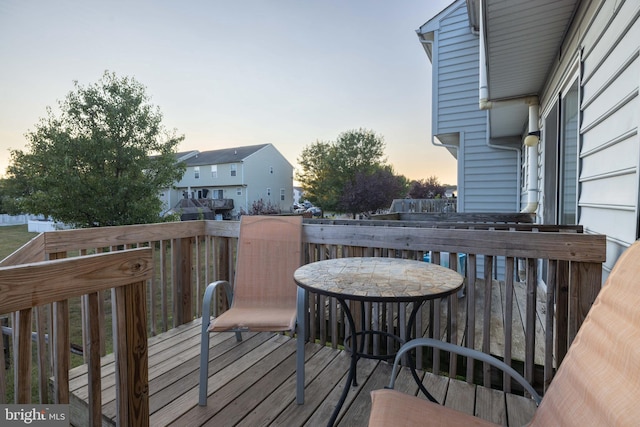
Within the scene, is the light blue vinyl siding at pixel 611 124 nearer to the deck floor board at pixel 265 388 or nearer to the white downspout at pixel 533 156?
the deck floor board at pixel 265 388

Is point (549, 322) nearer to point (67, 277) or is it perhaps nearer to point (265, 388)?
point (265, 388)

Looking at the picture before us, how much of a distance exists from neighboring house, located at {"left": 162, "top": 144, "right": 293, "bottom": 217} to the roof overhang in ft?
71.0

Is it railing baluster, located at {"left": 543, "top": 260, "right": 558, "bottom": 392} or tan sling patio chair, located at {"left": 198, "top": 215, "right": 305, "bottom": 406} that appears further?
tan sling patio chair, located at {"left": 198, "top": 215, "right": 305, "bottom": 406}

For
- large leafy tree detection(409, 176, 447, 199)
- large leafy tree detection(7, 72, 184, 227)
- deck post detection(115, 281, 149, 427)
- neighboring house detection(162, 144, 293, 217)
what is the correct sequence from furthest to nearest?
neighboring house detection(162, 144, 293, 217)
large leafy tree detection(409, 176, 447, 199)
large leafy tree detection(7, 72, 184, 227)
deck post detection(115, 281, 149, 427)

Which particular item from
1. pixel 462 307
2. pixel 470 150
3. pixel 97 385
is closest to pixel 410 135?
pixel 470 150

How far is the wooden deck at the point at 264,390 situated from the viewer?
181cm

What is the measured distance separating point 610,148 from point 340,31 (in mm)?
6913

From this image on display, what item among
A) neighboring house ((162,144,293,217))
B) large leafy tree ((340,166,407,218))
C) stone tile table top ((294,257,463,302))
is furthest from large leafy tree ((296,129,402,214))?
stone tile table top ((294,257,463,302))

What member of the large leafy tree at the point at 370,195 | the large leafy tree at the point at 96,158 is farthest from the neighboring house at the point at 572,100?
the large leafy tree at the point at 370,195

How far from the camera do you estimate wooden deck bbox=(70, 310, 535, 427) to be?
181 cm

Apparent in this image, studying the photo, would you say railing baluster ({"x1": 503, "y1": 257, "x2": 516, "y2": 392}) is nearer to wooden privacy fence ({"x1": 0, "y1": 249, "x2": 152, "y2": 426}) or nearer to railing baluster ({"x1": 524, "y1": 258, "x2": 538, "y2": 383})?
railing baluster ({"x1": 524, "y1": 258, "x2": 538, "y2": 383})

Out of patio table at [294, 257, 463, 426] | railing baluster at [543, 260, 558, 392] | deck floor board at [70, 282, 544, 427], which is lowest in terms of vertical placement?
deck floor board at [70, 282, 544, 427]

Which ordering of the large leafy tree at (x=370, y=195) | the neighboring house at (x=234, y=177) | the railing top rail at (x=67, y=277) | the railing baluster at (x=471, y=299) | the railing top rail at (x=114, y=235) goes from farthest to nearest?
the neighboring house at (x=234, y=177) < the large leafy tree at (x=370, y=195) < the railing top rail at (x=114, y=235) < the railing baluster at (x=471, y=299) < the railing top rail at (x=67, y=277)

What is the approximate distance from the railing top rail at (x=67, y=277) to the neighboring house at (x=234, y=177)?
79.5 ft
